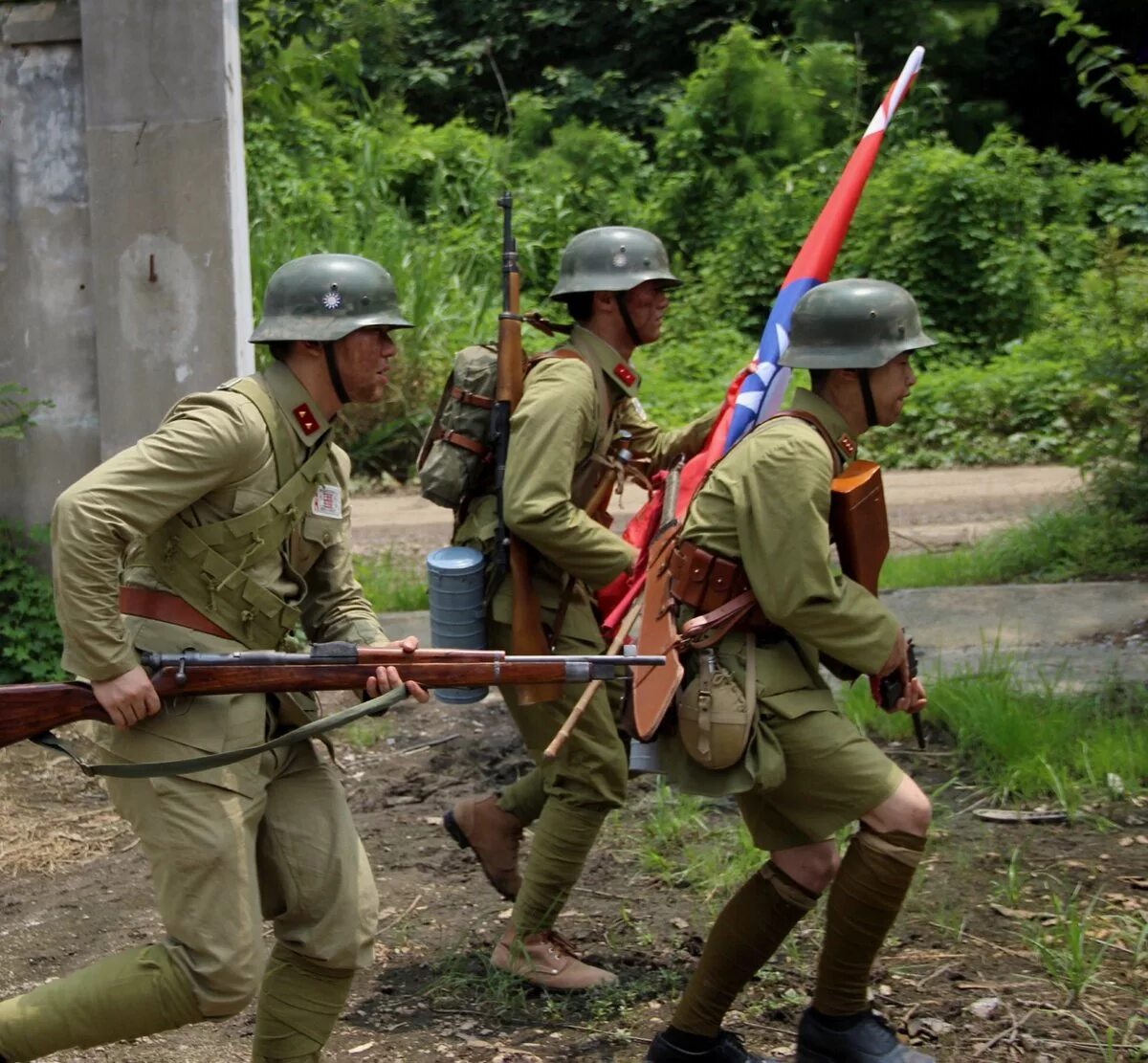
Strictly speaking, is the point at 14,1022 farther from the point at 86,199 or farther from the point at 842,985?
the point at 86,199

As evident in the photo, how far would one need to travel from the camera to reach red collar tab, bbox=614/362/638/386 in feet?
15.7

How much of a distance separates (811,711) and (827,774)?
0.50ft

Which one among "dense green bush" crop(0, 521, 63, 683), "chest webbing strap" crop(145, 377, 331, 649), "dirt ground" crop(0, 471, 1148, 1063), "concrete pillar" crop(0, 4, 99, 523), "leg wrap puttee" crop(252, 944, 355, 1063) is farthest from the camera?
"concrete pillar" crop(0, 4, 99, 523)

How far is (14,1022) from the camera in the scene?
345 centimetres

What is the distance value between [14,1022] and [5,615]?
12.3ft

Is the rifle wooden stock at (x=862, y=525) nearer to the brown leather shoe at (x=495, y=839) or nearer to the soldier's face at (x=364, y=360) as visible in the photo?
the soldier's face at (x=364, y=360)

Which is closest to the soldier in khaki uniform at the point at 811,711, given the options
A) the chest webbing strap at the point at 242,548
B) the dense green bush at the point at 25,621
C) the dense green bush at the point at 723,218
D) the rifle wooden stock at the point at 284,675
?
the rifle wooden stock at the point at 284,675

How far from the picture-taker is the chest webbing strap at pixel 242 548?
3576 millimetres

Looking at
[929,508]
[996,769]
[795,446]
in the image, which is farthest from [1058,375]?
[795,446]

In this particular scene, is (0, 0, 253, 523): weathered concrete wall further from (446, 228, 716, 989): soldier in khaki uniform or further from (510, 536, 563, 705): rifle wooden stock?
(510, 536, 563, 705): rifle wooden stock

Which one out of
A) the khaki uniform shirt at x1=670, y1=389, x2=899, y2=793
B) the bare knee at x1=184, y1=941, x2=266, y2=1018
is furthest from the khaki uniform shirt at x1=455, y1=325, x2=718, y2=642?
the bare knee at x1=184, y1=941, x2=266, y2=1018

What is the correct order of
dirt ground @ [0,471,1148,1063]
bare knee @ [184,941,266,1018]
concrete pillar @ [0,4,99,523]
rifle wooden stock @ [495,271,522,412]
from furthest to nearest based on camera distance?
concrete pillar @ [0,4,99,523] → rifle wooden stock @ [495,271,522,412] → dirt ground @ [0,471,1148,1063] → bare knee @ [184,941,266,1018]

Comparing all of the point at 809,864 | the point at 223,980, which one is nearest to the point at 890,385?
the point at 809,864

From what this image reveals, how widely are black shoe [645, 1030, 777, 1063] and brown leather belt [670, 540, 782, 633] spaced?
1.03 m
